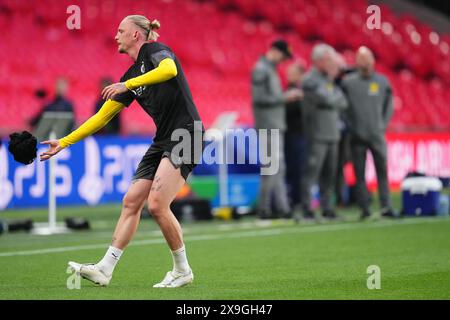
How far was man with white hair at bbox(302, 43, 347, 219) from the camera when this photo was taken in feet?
47.2

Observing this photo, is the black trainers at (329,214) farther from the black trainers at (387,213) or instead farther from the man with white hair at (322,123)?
the black trainers at (387,213)

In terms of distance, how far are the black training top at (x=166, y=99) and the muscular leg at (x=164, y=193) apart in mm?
239

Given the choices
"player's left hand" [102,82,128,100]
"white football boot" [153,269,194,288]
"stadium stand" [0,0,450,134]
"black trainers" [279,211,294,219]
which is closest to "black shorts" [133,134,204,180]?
"player's left hand" [102,82,128,100]

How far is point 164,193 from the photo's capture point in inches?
287

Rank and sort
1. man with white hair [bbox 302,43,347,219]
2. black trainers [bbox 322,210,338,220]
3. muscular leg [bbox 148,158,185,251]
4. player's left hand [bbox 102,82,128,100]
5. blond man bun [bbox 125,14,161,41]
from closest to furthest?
player's left hand [bbox 102,82,128,100]
muscular leg [bbox 148,158,185,251]
blond man bun [bbox 125,14,161,41]
man with white hair [bbox 302,43,347,219]
black trainers [bbox 322,210,338,220]

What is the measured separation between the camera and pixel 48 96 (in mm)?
18047

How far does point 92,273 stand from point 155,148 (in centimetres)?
99

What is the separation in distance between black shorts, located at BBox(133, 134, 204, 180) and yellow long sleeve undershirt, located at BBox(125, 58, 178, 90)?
0.48 meters

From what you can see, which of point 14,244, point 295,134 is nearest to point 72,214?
point 295,134

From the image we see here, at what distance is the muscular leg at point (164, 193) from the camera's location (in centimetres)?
729

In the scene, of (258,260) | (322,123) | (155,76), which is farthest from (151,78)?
(322,123)

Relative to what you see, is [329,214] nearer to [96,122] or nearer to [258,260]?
[258,260]

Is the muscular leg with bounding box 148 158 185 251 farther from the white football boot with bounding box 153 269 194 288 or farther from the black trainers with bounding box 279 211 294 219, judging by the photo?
the black trainers with bounding box 279 211 294 219

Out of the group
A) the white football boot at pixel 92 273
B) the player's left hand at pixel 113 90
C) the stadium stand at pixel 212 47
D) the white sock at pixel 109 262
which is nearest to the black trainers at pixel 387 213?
the stadium stand at pixel 212 47
